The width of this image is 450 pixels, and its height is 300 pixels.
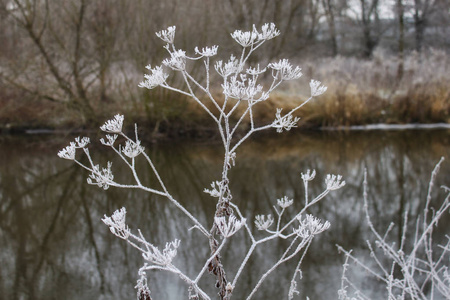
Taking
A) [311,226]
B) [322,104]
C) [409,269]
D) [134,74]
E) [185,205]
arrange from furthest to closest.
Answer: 1. [322,104]
2. [134,74]
3. [185,205]
4. [409,269]
5. [311,226]

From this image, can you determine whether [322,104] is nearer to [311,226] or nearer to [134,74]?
[134,74]

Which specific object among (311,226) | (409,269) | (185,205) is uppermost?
(311,226)

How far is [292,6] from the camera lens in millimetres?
17250

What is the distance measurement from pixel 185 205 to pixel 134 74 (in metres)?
7.67

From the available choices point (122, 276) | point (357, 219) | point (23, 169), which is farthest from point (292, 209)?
point (23, 169)

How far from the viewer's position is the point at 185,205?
7.74m

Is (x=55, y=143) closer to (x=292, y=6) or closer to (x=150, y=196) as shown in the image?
(x=150, y=196)

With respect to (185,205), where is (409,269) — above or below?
below

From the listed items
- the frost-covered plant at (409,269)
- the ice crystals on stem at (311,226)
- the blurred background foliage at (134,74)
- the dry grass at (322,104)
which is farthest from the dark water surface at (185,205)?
the ice crystals on stem at (311,226)

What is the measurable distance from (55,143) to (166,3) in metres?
4.55

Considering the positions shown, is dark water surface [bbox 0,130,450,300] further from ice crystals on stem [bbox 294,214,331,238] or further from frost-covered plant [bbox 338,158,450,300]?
ice crystals on stem [bbox 294,214,331,238]

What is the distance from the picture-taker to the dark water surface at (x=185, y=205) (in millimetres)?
5312

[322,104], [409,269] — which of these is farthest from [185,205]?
[322,104]

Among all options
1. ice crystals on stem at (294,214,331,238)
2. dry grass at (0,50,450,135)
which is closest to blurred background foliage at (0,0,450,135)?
dry grass at (0,50,450,135)
